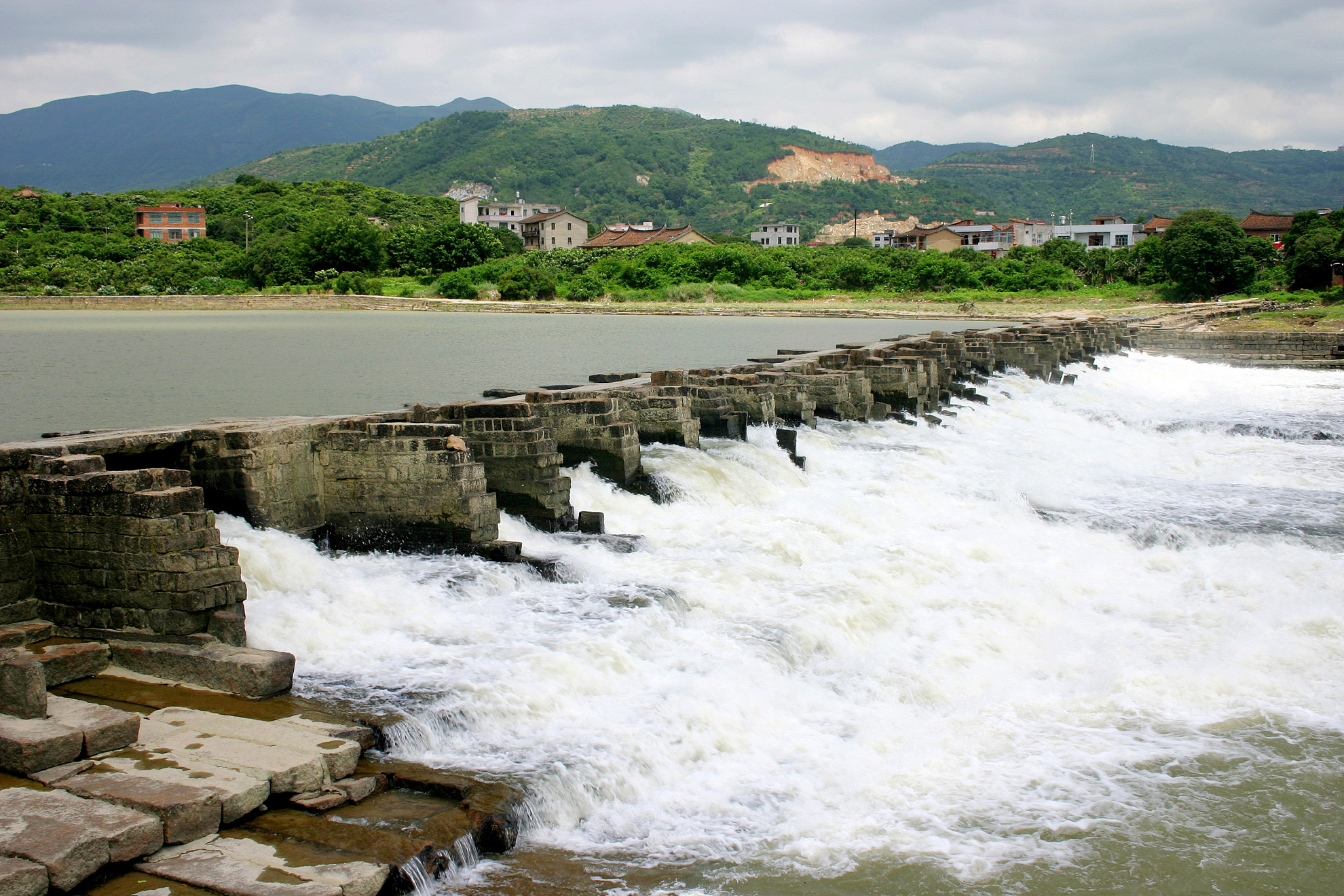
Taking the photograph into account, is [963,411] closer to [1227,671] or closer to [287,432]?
[1227,671]

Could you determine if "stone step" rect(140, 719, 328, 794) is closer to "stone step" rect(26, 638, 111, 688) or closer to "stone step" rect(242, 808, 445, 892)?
"stone step" rect(242, 808, 445, 892)

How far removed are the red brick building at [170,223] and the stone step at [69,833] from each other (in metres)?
86.2

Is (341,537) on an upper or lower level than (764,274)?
lower

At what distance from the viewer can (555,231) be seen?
112250 mm

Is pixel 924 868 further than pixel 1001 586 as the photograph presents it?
No

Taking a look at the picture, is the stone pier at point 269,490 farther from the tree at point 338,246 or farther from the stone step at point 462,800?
the tree at point 338,246

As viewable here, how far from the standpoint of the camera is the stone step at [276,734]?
627cm

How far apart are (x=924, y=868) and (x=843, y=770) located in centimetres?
116

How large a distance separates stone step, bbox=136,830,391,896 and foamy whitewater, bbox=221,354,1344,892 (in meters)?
1.24

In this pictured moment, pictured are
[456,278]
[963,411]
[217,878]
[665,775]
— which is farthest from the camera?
[456,278]

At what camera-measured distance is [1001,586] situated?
36.6 feet

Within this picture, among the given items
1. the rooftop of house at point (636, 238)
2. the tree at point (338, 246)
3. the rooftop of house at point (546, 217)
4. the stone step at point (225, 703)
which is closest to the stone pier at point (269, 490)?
the stone step at point (225, 703)

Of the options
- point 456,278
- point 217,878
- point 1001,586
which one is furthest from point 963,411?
point 456,278

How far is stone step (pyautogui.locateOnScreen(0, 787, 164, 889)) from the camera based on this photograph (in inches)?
192
